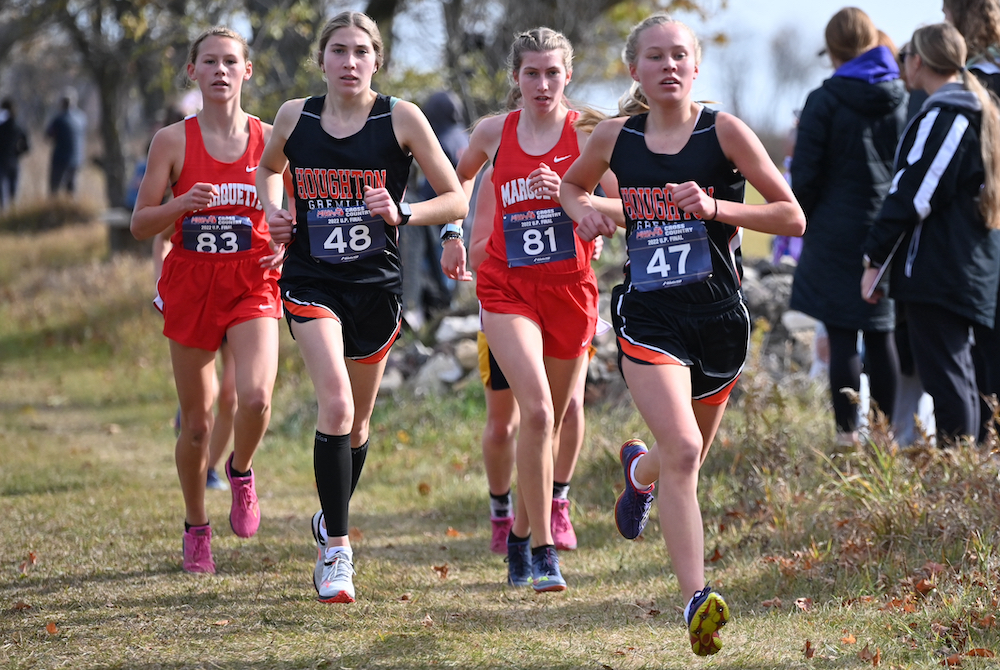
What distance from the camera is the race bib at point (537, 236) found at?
4.54m

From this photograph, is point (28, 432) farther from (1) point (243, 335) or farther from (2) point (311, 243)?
(2) point (311, 243)

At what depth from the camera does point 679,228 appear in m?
3.78

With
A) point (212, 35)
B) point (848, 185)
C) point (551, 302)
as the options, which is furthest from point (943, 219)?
point (212, 35)

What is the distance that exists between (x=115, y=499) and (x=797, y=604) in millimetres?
3839

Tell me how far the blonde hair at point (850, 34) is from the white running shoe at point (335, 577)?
359 cm

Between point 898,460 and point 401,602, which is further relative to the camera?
point 898,460

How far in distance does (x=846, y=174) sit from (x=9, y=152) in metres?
→ 18.1

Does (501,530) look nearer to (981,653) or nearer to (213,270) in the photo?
(213,270)

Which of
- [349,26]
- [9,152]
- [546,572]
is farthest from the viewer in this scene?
[9,152]

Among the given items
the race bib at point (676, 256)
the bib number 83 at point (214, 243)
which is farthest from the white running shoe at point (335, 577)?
the race bib at point (676, 256)

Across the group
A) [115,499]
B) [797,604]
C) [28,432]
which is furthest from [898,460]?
[28,432]

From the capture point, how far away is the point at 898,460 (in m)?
5.02

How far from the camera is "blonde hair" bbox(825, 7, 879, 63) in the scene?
5.75 metres

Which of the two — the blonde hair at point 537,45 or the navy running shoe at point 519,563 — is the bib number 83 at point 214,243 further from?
the navy running shoe at point 519,563
